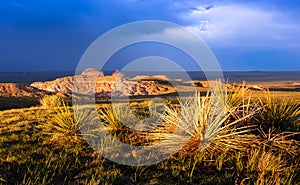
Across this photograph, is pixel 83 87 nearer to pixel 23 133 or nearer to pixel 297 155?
pixel 23 133

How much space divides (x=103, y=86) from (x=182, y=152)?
87.2 feet

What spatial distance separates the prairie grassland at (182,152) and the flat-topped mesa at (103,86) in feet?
71.9

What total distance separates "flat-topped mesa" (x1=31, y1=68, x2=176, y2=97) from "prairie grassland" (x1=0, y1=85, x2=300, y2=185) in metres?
21.9

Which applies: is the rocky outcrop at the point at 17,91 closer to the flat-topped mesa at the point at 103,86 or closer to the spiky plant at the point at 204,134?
the flat-topped mesa at the point at 103,86

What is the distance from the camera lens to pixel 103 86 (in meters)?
33.0

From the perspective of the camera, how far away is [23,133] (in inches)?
364

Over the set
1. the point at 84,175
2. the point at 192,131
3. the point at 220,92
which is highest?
the point at 220,92

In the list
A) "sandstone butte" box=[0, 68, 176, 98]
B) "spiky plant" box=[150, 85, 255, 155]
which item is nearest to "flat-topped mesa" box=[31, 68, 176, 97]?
"sandstone butte" box=[0, 68, 176, 98]

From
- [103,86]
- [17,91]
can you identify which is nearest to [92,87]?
[103,86]

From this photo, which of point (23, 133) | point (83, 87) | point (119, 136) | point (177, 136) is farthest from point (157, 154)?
point (83, 87)

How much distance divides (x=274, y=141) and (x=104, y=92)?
26.3 meters

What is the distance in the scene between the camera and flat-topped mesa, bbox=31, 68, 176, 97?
31.6 metres

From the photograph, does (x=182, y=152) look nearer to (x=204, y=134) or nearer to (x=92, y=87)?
(x=204, y=134)

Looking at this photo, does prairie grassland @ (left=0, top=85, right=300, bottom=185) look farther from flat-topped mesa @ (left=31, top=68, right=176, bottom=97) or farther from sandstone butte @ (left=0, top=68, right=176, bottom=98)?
flat-topped mesa @ (left=31, top=68, right=176, bottom=97)
